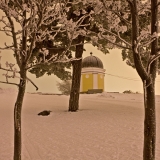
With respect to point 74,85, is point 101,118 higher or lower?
lower

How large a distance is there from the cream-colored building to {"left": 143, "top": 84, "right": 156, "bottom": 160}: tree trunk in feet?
78.1

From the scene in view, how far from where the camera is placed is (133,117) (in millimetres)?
12070

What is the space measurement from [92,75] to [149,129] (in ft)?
79.4

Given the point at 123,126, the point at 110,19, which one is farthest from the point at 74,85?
the point at 110,19

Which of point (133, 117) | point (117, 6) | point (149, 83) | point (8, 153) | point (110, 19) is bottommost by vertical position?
point (8, 153)

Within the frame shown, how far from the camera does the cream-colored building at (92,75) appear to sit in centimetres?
2942

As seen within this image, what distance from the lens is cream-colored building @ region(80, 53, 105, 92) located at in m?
29.4

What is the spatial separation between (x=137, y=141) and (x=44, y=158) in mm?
3118

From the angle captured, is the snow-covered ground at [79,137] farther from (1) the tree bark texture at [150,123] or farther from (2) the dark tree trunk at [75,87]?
(1) the tree bark texture at [150,123]

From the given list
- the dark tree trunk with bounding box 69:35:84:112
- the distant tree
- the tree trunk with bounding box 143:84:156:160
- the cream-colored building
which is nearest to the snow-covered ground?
the dark tree trunk with bounding box 69:35:84:112

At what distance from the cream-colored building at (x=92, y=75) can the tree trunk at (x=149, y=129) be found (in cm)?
2380

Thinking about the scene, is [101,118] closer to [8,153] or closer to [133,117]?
[133,117]

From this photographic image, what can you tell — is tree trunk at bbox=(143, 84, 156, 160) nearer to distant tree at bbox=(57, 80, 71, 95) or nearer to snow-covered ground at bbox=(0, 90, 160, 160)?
snow-covered ground at bbox=(0, 90, 160, 160)

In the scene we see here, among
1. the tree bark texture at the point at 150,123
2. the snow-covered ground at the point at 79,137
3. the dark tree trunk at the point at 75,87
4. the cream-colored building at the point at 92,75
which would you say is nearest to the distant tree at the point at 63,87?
the cream-colored building at the point at 92,75
